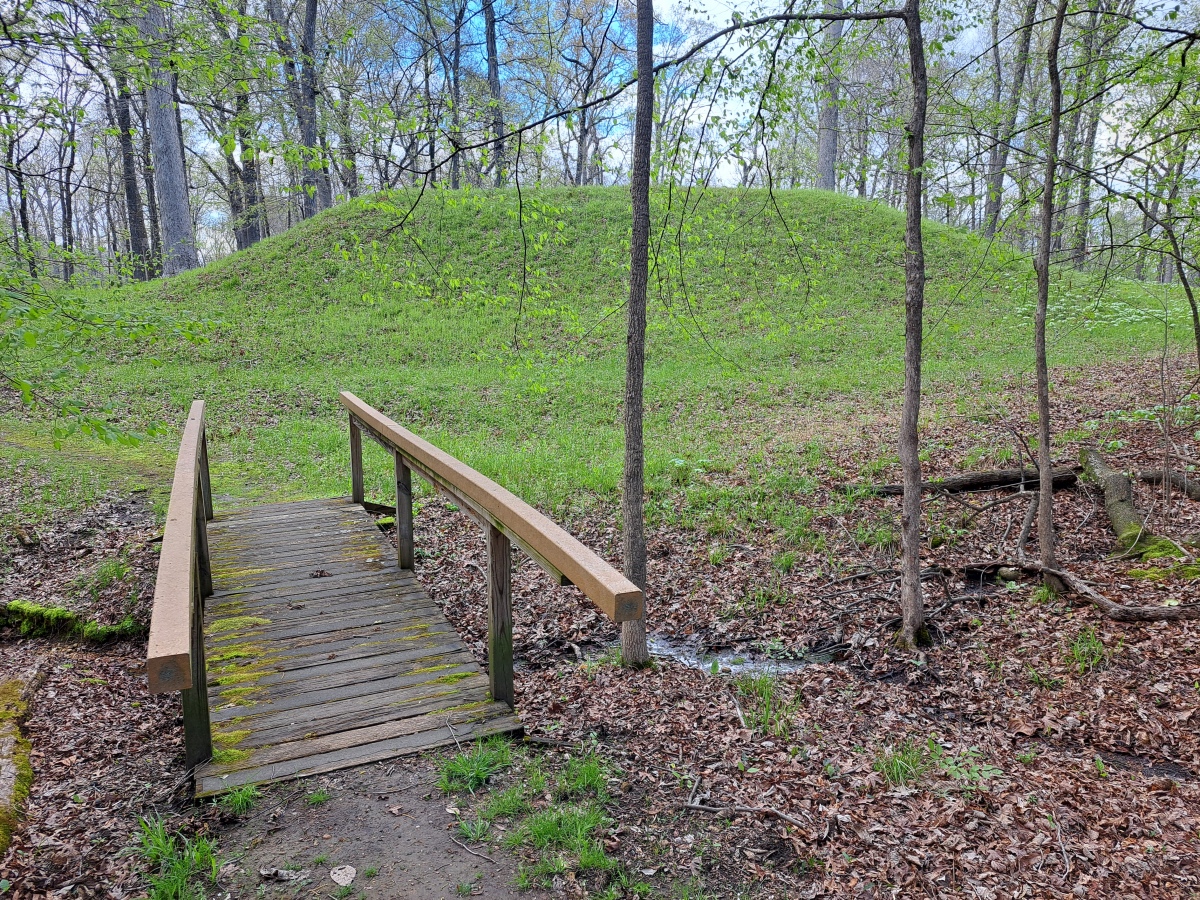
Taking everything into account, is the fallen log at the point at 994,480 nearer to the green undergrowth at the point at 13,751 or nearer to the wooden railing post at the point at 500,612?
the wooden railing post at the point at 500,612

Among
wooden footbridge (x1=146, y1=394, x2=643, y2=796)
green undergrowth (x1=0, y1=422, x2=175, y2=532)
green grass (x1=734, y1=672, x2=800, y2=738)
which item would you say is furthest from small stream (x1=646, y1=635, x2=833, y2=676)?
green undergrowth (x1=0, y1=422, x2=175, y2=532)

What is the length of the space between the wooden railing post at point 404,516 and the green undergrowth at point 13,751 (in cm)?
240

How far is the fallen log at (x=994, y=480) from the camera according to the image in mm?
7520

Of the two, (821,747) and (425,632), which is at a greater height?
(425,632)

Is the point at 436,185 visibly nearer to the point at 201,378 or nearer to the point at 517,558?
the point at 517,558

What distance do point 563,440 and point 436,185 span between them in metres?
6.12

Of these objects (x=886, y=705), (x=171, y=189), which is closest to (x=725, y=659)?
(x=886, y=705)

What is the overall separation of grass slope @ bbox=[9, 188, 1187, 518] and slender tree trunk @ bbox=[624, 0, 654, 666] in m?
0.73

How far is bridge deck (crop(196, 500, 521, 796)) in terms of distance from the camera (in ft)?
11.6

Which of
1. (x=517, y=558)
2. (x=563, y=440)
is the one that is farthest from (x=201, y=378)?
(x=517, y=558)

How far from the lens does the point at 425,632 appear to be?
4727mm

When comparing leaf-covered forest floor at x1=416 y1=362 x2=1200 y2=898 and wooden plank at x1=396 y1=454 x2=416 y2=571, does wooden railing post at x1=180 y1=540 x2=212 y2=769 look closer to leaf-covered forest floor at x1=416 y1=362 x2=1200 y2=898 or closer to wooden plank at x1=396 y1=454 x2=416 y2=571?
leaf-covered forest floor at x1=416 y1=362 x2=1200 y2=898

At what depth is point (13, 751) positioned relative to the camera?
11.1 feet

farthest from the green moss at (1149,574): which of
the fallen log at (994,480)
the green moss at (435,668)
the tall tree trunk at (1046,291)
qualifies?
the green moss at (435,668)
